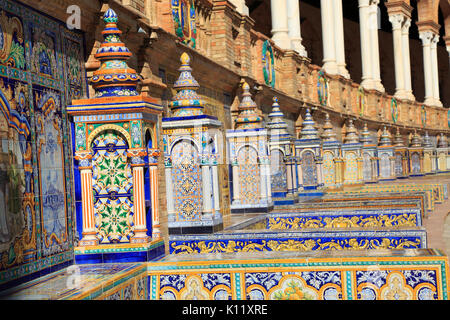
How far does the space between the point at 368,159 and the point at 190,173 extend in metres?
16.7

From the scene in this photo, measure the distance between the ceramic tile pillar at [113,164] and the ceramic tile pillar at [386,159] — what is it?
21.1 metres

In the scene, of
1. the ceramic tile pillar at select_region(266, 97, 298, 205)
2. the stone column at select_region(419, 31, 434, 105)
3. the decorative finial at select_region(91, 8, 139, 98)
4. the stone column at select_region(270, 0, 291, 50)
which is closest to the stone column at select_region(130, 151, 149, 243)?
the decorative finial at select_region(91, 8, 139, 98)

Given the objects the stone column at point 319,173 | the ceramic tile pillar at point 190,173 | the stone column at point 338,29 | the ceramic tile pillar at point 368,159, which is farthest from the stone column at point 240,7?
the ceramic tile pillar at point 368,159

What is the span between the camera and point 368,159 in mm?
23766

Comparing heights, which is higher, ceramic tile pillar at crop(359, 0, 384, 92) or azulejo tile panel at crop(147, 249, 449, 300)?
ceramic tile pillar at crop(359, 0, 384, 92)

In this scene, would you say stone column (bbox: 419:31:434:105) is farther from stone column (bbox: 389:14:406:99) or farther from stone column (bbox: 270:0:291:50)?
stone column (bbox: 270:0:291:50)

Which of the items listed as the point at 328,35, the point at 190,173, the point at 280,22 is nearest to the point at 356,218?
the point at 190,173

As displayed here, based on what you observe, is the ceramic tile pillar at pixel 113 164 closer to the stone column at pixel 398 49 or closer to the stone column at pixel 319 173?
the stone column at pixel 319 173

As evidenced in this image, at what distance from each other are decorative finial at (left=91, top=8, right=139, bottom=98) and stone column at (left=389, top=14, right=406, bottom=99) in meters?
26.5

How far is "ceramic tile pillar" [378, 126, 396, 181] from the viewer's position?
2567 cm

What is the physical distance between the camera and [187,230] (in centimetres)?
798

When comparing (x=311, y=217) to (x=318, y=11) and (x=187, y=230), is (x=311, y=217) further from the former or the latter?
(x=318, y=11)
